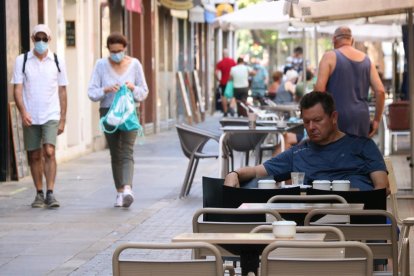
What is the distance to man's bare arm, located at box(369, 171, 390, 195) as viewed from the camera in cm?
811

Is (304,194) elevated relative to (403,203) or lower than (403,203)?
elevated

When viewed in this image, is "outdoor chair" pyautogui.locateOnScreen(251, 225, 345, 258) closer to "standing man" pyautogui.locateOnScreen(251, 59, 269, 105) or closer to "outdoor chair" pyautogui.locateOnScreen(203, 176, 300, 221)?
"outdoor chair" pyautogui.locateOnScreen(203, 176, 300, 221)

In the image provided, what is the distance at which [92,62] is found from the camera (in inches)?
934

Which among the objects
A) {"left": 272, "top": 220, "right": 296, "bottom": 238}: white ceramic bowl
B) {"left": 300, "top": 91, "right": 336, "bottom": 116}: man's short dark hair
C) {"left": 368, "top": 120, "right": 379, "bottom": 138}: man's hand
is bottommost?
{"left": 368, "top": 120, "right": 379, "bottom": 138}: man's hand

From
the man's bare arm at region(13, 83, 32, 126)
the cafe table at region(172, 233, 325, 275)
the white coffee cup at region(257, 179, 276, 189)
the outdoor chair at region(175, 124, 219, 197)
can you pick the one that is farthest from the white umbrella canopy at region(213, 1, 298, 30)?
the cafe table at region(172, 233, 325, 275)

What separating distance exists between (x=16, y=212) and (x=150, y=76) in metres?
17.2

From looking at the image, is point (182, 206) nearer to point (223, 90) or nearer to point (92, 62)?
point (92, 62)

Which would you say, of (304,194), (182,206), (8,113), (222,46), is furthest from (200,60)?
(304,194)

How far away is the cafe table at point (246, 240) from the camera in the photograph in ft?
18.7

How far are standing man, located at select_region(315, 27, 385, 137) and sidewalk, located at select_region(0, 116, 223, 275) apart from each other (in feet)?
6.12

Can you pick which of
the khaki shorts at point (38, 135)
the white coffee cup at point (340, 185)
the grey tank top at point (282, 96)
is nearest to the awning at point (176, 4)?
the grey tank top at point (282, 96)

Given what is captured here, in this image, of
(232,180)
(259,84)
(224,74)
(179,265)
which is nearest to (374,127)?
(232,180)

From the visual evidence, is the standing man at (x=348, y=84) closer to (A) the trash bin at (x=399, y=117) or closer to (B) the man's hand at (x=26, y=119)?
(B) the man's hand at (x=26, y=119)

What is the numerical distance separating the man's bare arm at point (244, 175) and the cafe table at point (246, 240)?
1832mm
